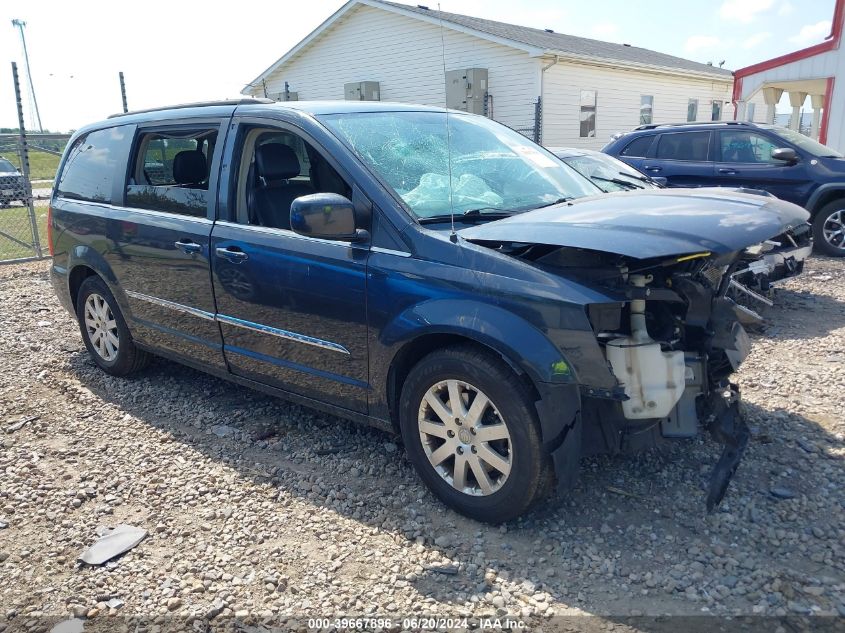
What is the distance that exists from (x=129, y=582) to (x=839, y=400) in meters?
4.27

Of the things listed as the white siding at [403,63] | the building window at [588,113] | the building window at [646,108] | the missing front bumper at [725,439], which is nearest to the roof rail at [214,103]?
the missing front bumper at [725,439]

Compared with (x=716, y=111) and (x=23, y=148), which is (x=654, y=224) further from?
(x=716, y=111)

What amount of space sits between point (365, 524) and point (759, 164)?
27.1ft

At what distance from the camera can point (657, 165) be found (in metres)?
9.67

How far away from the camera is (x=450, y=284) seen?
3035 millimetres

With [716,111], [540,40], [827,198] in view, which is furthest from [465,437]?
[716,111]

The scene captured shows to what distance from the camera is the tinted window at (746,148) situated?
921 cm

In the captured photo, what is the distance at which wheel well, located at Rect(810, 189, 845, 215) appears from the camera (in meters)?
8.97

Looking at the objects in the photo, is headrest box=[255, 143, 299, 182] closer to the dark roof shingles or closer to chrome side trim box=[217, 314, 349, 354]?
chrome side trim box=[217, 314, 349, 354]

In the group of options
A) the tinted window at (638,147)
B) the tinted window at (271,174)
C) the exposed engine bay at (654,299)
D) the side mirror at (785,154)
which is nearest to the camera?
the exposed engine bay at (654,299)

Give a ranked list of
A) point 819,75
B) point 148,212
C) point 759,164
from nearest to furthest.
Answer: point 148,212 → point 759,164 → point 819,75

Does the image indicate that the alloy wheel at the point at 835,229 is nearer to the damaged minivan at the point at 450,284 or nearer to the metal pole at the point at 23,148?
the damaged minivan at the point at 450,284

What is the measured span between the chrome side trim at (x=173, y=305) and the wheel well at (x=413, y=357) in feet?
4.67

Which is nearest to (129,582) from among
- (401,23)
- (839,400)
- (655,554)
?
(655,554)
